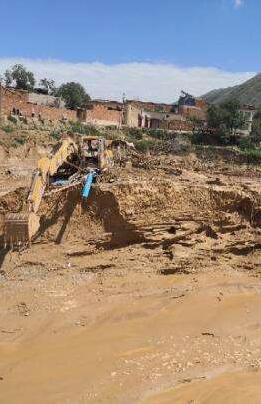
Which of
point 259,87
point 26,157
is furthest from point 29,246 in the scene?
point 259,87

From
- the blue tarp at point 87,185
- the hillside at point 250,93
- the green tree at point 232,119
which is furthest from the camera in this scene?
the hillside at point 250,93

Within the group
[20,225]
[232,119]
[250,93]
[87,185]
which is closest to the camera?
[20,225]

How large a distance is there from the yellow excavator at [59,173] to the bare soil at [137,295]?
0.51 metres

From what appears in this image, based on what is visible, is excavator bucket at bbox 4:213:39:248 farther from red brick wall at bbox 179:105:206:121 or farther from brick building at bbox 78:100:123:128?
red brick wall at bbox 179:105:206:121

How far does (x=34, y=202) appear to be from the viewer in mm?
12508

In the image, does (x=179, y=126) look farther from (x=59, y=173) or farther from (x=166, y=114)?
(x=59, y=173)

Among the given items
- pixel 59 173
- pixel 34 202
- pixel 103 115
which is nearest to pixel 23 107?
pixel 103 115

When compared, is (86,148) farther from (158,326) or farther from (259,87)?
(259,87)

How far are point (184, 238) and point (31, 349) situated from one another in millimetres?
4971

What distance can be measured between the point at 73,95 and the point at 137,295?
42.3 meters

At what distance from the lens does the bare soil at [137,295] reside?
33.0 ft

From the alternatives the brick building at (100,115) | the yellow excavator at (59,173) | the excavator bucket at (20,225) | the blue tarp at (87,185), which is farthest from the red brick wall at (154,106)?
the excavator bucket at (20,225)

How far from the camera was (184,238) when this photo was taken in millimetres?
14594

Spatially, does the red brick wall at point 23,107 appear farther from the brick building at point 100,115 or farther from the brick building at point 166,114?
the brick building at point 166,114
